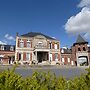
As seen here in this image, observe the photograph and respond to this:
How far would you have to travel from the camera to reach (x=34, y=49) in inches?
2111

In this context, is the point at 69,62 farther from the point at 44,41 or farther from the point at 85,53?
the point at 44,41

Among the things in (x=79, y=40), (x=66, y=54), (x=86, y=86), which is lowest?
(x=86, y=86)

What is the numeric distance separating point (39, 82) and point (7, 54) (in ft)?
181

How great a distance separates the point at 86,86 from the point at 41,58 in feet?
161

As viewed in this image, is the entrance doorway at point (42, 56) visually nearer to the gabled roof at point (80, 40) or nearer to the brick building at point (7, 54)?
the brick building at point (7, 54)

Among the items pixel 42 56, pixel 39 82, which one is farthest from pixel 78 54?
pixel 39 82

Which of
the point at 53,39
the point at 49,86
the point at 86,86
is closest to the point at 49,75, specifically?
the point at 49,86

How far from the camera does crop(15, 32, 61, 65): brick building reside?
5284cm

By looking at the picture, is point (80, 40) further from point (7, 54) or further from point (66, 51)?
point (7, 54)

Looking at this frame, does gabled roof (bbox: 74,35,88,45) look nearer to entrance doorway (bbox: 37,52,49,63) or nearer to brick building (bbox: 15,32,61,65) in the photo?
brick building (bbox: 15,32,61,65)

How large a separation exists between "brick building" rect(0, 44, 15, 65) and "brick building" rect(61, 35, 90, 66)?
52.7 feet

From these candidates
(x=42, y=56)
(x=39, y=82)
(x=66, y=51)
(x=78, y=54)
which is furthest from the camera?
(x=66, y=51)

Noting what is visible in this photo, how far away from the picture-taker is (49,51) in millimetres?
54062

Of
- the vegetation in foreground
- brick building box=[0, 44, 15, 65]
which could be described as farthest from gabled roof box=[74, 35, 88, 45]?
the vegetation in foreground
